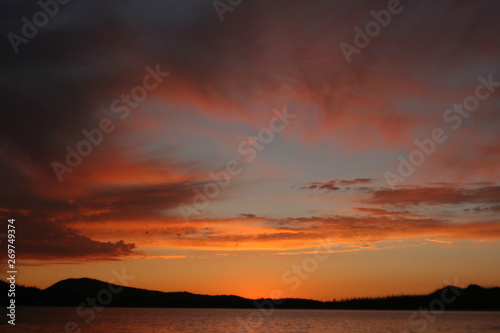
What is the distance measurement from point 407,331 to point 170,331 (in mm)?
47473

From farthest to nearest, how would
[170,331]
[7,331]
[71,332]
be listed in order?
[170,331] < [71,332] < [7,331]

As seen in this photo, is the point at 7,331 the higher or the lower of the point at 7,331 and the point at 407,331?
the higher

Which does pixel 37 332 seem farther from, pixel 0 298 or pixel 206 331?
pixel 0 298

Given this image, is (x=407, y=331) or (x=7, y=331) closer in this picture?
(x=7, y=331)

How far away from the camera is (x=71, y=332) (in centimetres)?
8262

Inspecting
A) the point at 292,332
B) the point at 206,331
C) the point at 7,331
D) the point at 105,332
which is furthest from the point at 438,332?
the point at 7,331

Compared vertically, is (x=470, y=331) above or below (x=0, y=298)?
below

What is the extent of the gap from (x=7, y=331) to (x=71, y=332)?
13.3 meters

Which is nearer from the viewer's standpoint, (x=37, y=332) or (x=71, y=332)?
(x=37, y=332)

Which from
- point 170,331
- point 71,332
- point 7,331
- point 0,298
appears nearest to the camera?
point 7,331

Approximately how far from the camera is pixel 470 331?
9269 cm

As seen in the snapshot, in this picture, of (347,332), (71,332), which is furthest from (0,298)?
(347,332)

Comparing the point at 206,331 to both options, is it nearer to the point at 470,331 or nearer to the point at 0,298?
the point at 470,331

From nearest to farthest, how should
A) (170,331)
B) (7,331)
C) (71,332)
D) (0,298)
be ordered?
1. (7,331)
2. (71,332)
3. (170,331)
4. (0,298)
